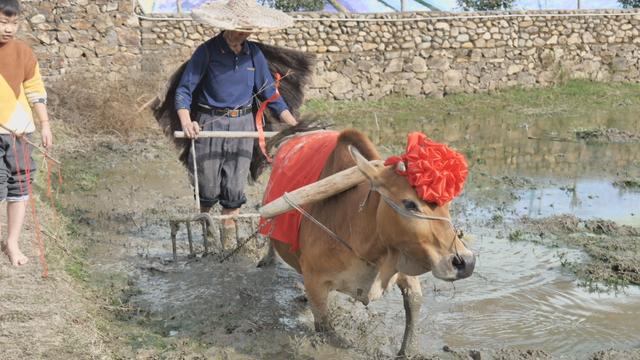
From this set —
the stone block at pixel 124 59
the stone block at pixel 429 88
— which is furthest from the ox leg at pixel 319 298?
the stone block at pixel 429 88

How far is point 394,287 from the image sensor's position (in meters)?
4.65

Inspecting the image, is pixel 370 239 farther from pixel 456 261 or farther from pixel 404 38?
pixel 404 38

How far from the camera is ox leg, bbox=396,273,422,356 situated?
133 inches

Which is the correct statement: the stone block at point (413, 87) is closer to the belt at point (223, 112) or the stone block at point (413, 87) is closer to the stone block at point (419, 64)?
the stone block at point (419, 64)

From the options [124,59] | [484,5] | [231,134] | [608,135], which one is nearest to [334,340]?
[231,134]

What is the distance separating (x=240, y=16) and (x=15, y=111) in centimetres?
200

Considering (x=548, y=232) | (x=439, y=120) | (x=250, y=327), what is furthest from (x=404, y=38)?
(x=250, y=327)

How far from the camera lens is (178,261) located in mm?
5098

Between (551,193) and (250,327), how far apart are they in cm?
453

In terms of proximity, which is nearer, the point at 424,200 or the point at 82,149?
the point at 424,200

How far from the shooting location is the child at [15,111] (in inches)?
146

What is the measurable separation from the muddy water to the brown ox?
0.47 metres

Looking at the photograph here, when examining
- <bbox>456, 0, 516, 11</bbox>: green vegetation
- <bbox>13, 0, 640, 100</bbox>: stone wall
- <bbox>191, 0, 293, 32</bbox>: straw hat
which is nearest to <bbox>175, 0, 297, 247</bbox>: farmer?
<bbox>191, 0, 293, 32</bbox>: straw hat

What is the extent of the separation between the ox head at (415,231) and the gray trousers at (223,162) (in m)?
2.58
